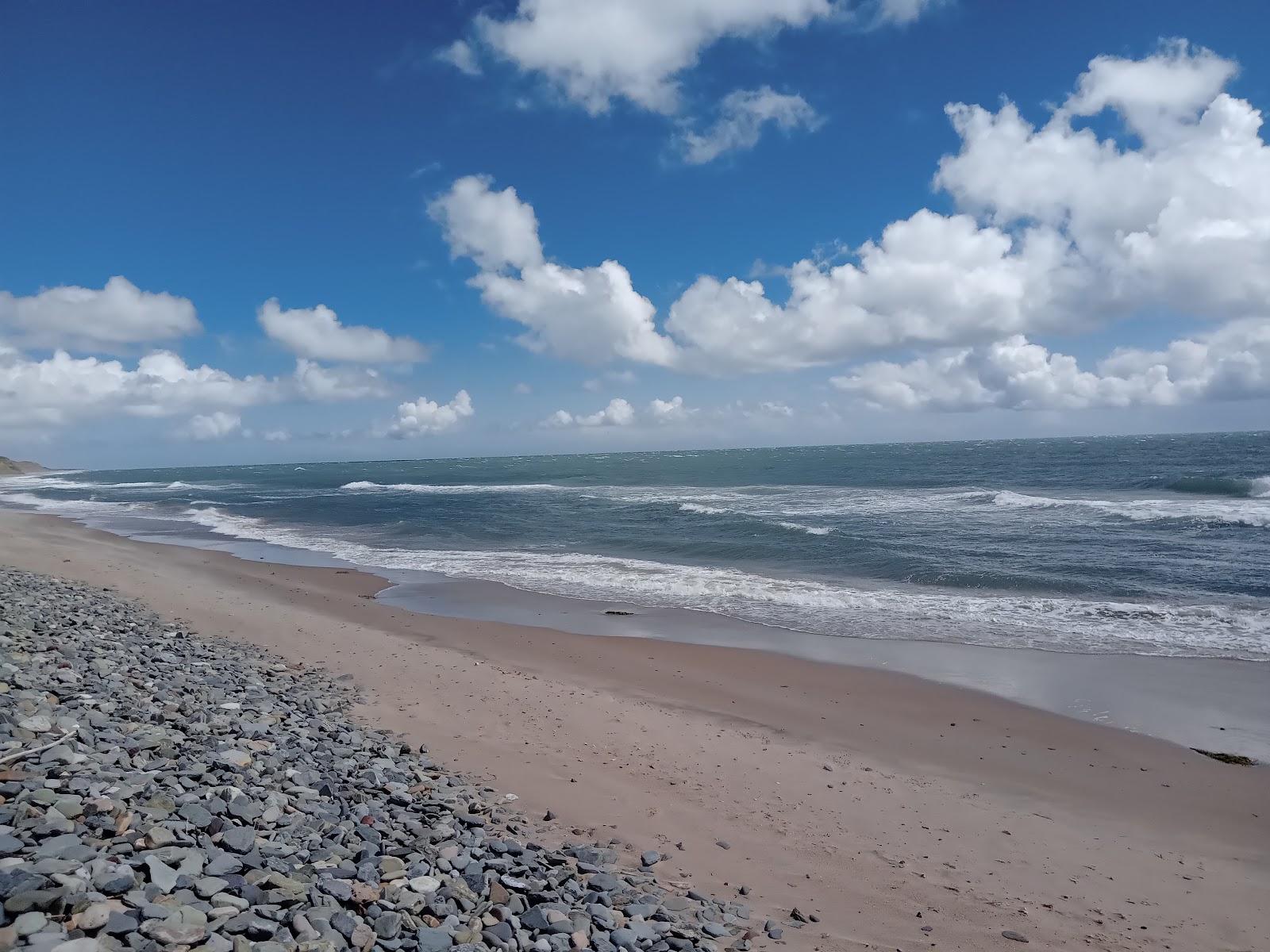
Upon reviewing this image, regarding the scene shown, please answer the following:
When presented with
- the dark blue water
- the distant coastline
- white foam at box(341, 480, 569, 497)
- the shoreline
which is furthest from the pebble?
the distant coastline

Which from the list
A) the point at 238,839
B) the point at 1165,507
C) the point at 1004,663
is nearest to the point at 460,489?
the point at 1165,507

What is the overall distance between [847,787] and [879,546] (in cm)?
1747

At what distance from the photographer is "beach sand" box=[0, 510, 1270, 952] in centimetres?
520

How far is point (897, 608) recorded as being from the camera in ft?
52.1

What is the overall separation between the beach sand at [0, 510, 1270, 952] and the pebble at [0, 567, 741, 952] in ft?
2.39

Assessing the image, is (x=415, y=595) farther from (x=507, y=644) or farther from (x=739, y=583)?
(x=739, y=583)

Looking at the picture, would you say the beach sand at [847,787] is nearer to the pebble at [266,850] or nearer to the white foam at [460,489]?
the pebble at [266,850]

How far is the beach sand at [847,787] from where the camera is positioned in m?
5.20

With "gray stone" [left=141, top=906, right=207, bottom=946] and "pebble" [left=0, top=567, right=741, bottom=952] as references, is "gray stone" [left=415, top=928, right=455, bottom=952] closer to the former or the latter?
"pebble" [left=0, top=567, right=741, bottom=952]

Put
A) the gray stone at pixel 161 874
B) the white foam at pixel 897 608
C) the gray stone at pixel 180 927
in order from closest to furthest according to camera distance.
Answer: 1. the gray stone at pixel 180 927
2. the gray stone at pixel 161 874
3. the white foam at pixel 897 608

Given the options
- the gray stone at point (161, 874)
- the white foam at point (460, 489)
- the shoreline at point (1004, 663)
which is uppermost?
the white foam at point (460, 489)

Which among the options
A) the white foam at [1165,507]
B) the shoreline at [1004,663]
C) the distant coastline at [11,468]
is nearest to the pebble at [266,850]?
the shoreline at [1004,663]

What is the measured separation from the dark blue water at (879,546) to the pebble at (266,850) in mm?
10490

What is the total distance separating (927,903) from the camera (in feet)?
16.9
